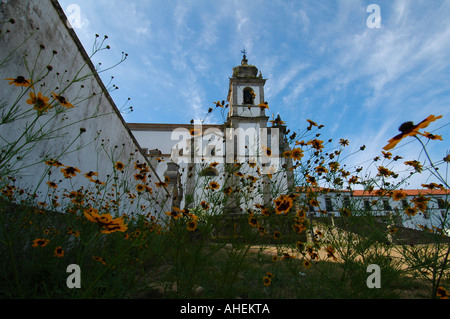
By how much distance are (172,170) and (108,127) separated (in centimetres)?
462

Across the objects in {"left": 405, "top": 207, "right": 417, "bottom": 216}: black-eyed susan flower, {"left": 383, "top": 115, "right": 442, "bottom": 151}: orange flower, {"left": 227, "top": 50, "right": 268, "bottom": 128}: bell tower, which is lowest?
{"left": 405, "top": 207, "right": 417, "bottom": 216}: black-eyed susan flower

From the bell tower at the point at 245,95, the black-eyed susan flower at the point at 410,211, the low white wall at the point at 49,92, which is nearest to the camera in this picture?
the low white wall at the point at 49,92

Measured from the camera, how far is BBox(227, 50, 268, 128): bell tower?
17.3 metres

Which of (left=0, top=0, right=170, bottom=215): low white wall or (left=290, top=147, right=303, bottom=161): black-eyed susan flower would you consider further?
(left=290, top=147, right=303, bottom=161): black-eyed susan flower

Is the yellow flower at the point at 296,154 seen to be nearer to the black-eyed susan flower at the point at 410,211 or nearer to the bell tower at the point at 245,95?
the black-eyed susan flower at the point at 410,211

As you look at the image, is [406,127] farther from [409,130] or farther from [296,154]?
[296,154]

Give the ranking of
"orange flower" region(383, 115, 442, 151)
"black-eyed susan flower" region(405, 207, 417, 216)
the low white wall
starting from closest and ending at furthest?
"orange flower" region(383, 115, 442, 151)
the low white wall
"black-eyed susan flower" region(405, 207, 417, 216)

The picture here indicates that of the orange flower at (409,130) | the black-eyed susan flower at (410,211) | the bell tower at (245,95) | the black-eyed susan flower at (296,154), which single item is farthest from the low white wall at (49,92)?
the bell tower at (245,95)

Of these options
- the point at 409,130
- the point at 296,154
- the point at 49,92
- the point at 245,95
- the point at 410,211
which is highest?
the point at 245,95

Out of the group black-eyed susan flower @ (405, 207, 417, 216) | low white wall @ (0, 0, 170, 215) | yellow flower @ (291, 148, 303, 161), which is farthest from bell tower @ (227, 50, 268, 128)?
black-eyed susan flower @ (405, 207, 417, 216)

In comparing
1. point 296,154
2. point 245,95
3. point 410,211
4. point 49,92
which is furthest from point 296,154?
point 245,95

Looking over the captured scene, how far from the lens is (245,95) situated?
720 inches

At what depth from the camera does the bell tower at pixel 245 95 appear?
680 inches

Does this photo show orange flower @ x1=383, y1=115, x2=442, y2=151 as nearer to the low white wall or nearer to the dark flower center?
the dark flower center
